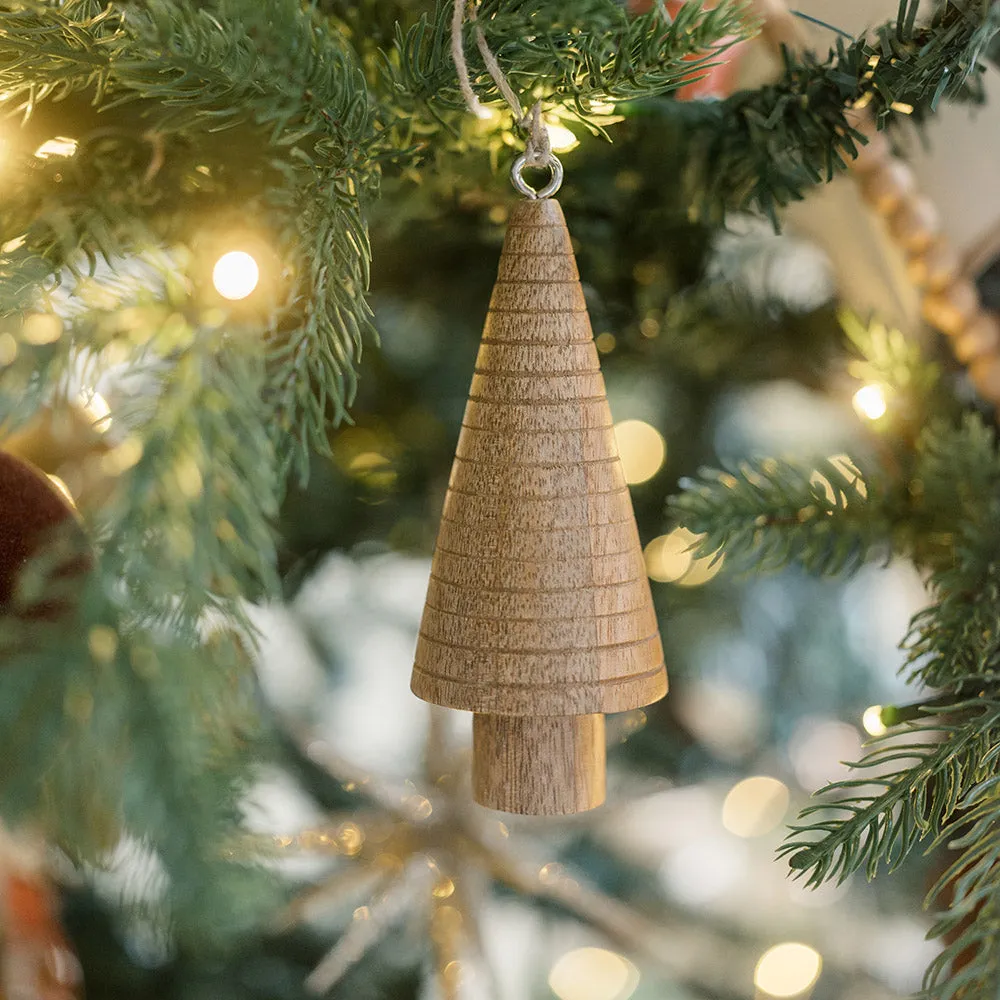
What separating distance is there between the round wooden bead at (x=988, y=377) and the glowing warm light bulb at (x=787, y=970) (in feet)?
1.53

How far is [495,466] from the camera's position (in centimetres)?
36

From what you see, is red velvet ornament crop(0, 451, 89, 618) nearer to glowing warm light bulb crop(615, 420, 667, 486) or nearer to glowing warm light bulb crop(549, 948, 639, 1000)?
glowing warm light bulb crop(615, 420, 667, 486)

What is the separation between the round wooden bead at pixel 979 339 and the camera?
515mm

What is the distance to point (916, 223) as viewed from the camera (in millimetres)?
523

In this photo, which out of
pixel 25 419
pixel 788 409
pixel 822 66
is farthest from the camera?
pixel 788 409

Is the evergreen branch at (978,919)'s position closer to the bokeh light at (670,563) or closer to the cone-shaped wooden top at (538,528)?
the cone-shaped wooden top at (538,528)

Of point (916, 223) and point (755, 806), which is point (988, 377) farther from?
point (755, 806)

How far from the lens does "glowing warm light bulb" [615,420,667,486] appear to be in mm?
697

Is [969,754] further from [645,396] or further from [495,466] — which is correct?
[645,396]

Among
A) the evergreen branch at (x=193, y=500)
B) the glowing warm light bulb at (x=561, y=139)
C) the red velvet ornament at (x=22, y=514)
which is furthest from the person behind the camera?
the glowing warm light bulb at (x=561, y=139)

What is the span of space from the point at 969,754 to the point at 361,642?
55cm

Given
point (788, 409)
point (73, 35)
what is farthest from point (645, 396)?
point (73, 35)

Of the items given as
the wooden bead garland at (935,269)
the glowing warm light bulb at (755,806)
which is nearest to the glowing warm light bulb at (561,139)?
the wooden bead garland at (935,269)

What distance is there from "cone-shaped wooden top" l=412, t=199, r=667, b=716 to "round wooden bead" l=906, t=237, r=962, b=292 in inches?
10.1
